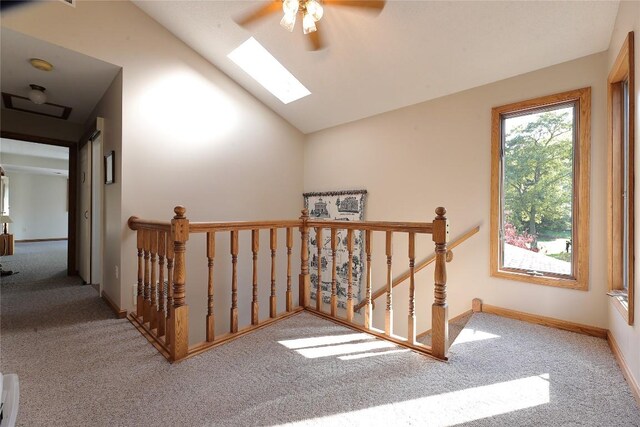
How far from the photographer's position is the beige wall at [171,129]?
2.54m

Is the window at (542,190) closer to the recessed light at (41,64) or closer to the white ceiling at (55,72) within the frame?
the white ceiling at (55,72)

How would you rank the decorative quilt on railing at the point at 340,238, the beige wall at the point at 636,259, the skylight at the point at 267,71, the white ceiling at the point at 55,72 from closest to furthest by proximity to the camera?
1. the beige wall at the point at 636,259
2. the white ceiling at the point at 55,72
3. the skylight at the point at 267,71
4. the decorative quilt on railing at the point at 340,238

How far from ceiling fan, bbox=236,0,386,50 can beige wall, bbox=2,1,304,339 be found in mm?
876

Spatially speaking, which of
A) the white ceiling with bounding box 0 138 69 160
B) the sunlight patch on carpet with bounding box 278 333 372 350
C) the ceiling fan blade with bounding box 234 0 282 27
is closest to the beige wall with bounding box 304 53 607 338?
the sunlight patch on carpet with bounding box 278 333 372 350

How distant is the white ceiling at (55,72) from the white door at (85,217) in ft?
2.01

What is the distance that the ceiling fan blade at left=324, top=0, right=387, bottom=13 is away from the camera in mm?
Result: 2279

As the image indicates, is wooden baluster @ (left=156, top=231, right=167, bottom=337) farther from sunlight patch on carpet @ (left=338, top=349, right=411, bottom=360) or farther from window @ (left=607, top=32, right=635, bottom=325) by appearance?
window @ (left=607, top=32, right=635, bottom=325)

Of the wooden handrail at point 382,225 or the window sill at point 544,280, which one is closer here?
the wooden handrail at point 382,225

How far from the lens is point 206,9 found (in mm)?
2660

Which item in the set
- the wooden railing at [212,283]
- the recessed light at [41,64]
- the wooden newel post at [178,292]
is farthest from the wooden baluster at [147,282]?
the recessed light at [41,64]

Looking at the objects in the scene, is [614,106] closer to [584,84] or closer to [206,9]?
[584,84]

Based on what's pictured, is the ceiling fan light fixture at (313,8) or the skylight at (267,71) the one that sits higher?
the skylight at (267,71)

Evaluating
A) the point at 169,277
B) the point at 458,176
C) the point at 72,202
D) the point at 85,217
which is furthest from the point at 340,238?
the point at 72,202

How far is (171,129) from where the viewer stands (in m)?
2.96
